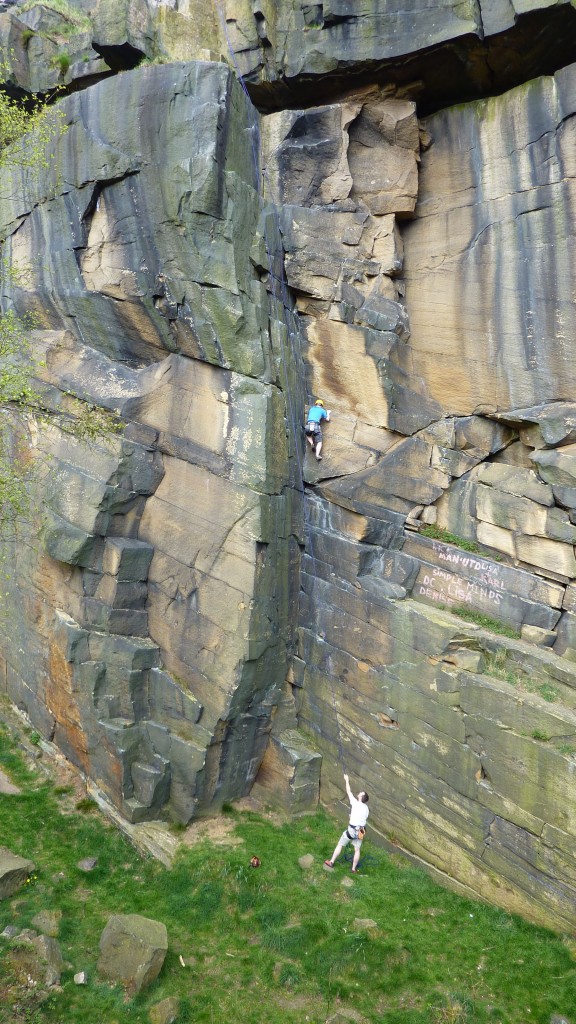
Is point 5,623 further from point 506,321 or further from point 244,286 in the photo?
point 506,321

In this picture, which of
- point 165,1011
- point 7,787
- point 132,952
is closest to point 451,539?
point 132,952

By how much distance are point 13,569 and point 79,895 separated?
23.5 ft

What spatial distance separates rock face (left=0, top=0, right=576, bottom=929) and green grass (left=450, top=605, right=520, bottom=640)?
0.12ft

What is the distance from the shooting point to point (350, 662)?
1266 centimetres

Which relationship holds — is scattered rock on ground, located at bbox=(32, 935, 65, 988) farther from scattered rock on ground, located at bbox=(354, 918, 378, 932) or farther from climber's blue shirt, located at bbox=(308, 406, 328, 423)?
climber's blue shirt, located at bbox=(308, 406, 328, 423)

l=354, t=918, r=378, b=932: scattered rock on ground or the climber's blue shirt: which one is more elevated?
the climber's blue shirt

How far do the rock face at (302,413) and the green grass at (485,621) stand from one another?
38 mm

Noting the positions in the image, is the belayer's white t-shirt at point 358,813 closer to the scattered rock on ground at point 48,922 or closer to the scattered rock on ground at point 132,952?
the scattered rock on ground at point 132,952

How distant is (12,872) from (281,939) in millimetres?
4470

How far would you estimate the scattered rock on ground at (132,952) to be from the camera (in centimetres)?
898

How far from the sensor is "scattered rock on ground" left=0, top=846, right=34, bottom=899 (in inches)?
412

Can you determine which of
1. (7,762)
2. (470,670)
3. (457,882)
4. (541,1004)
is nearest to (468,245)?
(470,670)

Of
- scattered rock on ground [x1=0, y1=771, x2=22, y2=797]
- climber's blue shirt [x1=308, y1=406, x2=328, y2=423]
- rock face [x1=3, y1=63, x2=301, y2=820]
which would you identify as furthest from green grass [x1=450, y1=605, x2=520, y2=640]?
scattered rock on ground [x1=0, y1=771, x2=22, y2=797]

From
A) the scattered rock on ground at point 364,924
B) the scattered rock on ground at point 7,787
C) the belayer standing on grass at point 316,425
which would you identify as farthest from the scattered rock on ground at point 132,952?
the belayer standing on grass at point 316,425
